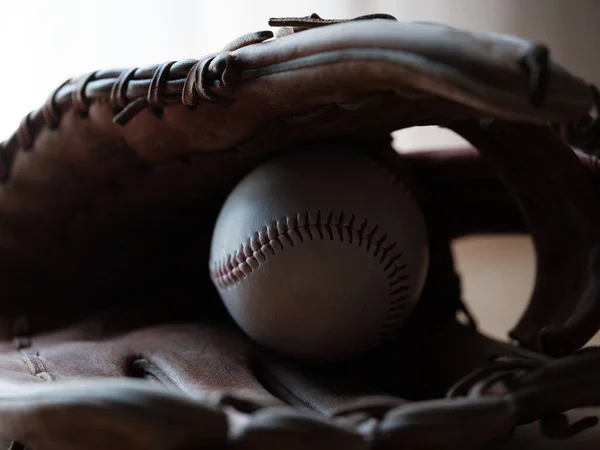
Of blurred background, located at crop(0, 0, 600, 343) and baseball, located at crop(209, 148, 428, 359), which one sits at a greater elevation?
blurred background, located at crop(0, 0, 600, 343)

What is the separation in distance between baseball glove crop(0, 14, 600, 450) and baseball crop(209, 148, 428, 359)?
0.20 ft

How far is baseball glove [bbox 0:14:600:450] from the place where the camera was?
2.42ft

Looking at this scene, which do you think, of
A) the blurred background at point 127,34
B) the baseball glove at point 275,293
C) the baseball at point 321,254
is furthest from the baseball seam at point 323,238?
the blurred background at point 127,34

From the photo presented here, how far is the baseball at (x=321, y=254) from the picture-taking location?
1.05m

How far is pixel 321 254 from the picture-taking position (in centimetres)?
104

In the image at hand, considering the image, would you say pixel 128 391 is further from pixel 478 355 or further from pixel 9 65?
pixel 9 65

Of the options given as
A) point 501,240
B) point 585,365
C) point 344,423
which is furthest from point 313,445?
point 501,240

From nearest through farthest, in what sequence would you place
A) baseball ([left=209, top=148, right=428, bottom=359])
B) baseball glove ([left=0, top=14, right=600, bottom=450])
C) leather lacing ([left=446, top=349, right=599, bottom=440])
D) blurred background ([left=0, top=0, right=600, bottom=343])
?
1. baseball glove ([left=0, top=14, right=600, bottom=450])
2. leather lacing ([left=446, top=349, right=599, bottom=440])
3. baseball ([left=209, top=148, right=428, bottom=359])
4. blurred background ([left=0, top=0, right=600, bottom=343])

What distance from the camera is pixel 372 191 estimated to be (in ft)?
3.60

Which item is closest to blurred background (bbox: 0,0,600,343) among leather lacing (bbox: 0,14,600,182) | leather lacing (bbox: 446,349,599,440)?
leather lacing (bbox: 0,14,600,182)

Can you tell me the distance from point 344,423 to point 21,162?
33.7 inches

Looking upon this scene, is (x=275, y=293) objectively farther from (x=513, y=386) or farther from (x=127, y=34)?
(x=127, y=34)

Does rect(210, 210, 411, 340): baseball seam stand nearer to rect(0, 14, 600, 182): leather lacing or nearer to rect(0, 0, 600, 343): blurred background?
rect(0, 14, 600, 182): leather lacing

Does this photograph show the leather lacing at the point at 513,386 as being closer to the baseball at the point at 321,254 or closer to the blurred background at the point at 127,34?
the baseball at the point at 321,254
